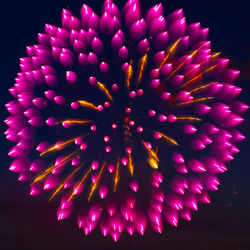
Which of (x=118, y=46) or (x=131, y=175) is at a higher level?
(x=118, y=46)

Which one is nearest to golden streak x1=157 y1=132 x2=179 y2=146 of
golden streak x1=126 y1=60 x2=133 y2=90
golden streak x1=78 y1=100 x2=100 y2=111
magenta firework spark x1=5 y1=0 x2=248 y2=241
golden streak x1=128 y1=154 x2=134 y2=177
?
magenta firework spark x1=5 y1=0 x2=248 y2=241

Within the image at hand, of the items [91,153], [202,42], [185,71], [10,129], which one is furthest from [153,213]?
[202,42]

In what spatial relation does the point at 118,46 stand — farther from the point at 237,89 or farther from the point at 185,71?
the point at 237,89

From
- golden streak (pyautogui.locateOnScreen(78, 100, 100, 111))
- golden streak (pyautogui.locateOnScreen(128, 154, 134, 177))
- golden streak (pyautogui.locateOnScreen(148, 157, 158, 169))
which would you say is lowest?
golden streak (pyautogui.locateOnScreen(148, 157, 158, 169))

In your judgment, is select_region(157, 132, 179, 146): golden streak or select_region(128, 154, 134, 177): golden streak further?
select_region(157, 132, 179, 146): golden streak

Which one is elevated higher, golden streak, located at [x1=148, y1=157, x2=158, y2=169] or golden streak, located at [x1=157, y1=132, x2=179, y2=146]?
golden streak, located at [x1=157, y1=132, x2=179, y2=146]

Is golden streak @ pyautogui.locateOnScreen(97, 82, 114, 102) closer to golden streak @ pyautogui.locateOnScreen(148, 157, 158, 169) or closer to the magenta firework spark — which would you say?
the magenta firework spark

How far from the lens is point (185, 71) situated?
249 cm

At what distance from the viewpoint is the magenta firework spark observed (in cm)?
238

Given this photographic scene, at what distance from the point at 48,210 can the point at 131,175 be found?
1.09 metres

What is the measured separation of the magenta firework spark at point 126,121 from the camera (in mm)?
2385

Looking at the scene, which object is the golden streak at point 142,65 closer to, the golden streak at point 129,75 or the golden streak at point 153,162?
the golden streak at point 129,75

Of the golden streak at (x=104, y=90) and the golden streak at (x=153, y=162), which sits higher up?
the golden streak at (x=104, y=90)

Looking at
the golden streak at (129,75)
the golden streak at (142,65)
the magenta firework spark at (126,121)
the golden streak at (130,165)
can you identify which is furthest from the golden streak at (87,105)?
the golden streak at (130,165)
